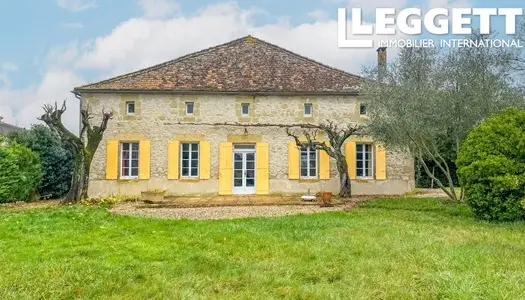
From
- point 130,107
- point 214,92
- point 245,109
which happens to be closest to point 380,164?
point 245,109

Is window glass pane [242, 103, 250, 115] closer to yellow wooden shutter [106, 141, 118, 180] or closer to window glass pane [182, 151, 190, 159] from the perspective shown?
window glass pane [182, 151, 190, 159]

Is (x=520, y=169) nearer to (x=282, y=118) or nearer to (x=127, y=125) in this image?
(x=282, y=118)

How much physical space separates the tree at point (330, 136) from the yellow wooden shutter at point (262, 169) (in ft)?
3.11

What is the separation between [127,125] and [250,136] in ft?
15.8

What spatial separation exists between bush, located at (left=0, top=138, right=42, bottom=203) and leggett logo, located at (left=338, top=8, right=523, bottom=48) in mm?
12606

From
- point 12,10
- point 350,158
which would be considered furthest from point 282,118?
point 12,10

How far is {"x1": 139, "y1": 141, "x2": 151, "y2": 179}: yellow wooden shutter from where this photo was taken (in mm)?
15766

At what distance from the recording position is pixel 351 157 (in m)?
16.4

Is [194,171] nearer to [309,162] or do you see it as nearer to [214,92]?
[214,92]

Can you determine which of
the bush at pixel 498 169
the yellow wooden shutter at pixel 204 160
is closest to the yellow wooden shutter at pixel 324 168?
the yellow wooden shutter at pixel 204 160

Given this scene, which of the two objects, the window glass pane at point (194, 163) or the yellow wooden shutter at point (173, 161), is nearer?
the yellow wooden shutter at point (173, 161)

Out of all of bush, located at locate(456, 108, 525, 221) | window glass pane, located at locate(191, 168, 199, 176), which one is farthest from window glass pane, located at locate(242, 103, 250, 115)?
bush, located at locate(456, 108, 525, 221)

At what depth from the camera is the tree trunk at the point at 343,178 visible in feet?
49.8

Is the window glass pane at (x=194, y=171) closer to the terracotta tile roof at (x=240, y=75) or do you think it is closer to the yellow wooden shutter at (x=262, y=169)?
the yellow wooden shutter at (x=262, y=169)
